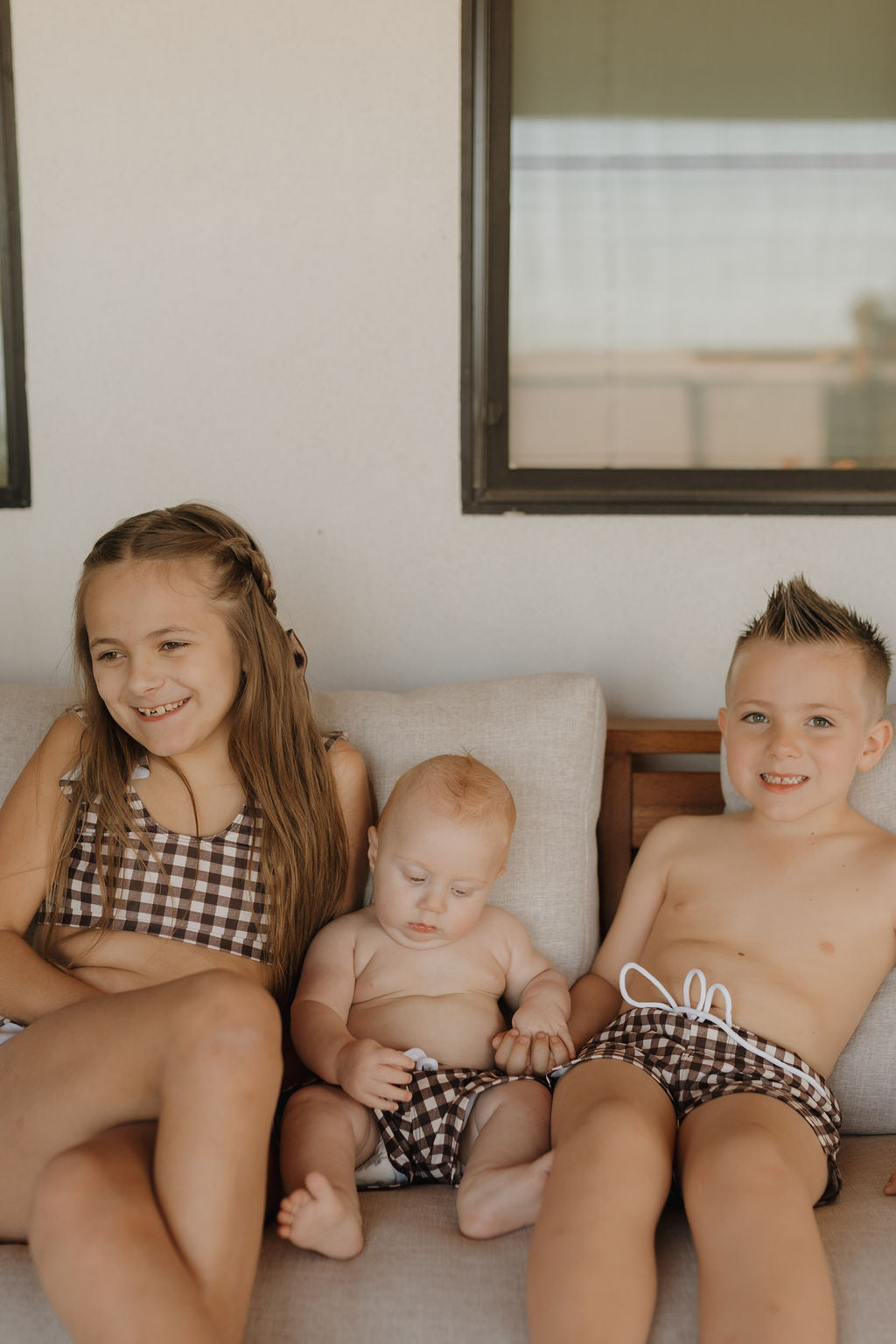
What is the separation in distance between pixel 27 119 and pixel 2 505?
0.67m

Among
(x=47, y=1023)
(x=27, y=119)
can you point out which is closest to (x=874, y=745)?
(x=47, y=1023)

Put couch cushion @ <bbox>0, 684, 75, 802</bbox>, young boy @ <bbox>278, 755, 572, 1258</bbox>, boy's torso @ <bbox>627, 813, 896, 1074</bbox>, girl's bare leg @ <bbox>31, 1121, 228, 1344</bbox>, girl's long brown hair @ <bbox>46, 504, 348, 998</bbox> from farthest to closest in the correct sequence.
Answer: couch cushion @ <bbox>0, 684, 75, 802</bbox> → girl's long brown hair @ <bbox>46, 504, 348, 998</bbox> → boy's torso @ <bbox>627, 813, 896, 1074</bbox> → young boy @ <bbox>278, 755, 572, 1258</bbox> → girl's bare leg @ <bbox>31, 1121, 228, 1344</bbox>

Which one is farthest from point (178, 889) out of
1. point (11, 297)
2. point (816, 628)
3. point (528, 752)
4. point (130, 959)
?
point (11, 297)

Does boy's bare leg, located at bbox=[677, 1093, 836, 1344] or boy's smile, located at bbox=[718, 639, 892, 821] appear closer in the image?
boy's bare leg, located at bbox=[677, 1093, 836, 1344]

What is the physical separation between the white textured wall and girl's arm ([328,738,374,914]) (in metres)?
0.43

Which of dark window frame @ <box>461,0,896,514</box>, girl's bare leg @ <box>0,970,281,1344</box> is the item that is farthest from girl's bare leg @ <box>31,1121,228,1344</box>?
dark window frame @ <box>461,0,896,514</box>

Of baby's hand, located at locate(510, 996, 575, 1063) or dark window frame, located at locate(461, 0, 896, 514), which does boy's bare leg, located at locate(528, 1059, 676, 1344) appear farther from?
dark window frame, located at locate(461, 0, 896, 514)

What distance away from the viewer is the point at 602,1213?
1.16 metres

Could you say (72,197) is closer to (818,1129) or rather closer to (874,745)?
(874,745)

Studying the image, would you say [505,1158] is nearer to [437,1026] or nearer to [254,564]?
[437,1026]

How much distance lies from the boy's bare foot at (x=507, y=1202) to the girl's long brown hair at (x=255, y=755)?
43 centimetres

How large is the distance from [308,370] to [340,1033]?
45.5 inches

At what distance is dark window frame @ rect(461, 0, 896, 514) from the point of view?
6.38 feet

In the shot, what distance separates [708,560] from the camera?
2.03 meters
